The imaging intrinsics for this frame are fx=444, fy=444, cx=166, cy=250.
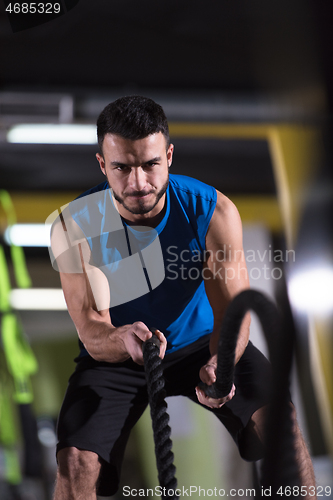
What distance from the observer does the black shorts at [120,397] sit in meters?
0.52

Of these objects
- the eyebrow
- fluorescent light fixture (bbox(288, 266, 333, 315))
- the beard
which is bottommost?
fluorescent light fixture (bbox(288, 266, 333, 315))

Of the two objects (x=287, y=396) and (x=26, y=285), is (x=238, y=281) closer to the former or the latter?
(x=287, y=396)

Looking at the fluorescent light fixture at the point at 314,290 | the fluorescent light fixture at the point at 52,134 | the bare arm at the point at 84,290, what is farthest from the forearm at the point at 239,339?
the fluorescent light fixture at the point at 52,134

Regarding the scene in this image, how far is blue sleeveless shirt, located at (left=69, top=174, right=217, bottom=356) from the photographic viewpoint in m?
0.52

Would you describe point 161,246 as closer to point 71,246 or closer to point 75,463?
point 71,246

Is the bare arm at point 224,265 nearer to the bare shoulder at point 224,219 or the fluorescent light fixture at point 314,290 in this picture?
the bare shoulder at point 224,219

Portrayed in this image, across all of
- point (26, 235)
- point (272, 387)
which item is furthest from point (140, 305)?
point (26, 235)

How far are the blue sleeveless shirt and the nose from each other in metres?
0.08

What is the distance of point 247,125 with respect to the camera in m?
1.25

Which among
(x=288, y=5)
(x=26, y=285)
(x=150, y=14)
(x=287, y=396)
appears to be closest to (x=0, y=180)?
(x=26, y=285)

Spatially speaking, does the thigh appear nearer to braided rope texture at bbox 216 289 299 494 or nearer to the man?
the man

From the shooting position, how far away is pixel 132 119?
424mm

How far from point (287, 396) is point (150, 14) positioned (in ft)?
3.34

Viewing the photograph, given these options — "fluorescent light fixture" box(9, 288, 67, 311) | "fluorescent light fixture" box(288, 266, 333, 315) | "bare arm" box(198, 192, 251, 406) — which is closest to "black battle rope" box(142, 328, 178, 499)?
"bare arm" box(198, 192, 251, 406)
